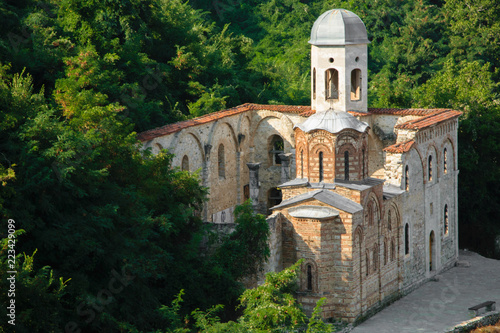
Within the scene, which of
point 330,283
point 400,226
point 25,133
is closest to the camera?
point 25,133

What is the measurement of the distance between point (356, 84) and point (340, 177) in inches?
315

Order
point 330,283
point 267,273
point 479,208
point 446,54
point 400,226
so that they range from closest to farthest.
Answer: point 267,273 → point 330,283 → point 400,226 → point 479,208 → point 446,54


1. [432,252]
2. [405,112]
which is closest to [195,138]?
[405,112]

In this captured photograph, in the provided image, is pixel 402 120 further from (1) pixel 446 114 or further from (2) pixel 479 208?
(2) pixel 479 208

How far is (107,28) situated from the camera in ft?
122

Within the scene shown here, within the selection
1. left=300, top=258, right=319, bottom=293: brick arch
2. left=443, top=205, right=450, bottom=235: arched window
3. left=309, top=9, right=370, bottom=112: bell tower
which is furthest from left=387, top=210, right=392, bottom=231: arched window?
left=309, top=9, right=370, bottom=112: bell tower

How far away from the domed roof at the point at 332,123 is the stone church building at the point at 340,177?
0.03 metres

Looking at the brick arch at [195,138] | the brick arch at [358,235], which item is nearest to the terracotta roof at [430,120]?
the brick arch at [358,235]

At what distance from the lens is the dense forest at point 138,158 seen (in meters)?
23.3

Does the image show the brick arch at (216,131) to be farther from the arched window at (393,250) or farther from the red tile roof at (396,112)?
the arched window at (393,250)

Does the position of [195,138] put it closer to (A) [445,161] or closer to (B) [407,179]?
(B) [407,179]

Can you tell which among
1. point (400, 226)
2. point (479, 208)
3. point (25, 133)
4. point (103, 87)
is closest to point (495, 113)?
point (479, 208)

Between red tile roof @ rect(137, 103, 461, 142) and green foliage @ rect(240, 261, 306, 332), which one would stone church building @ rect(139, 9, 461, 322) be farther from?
green foliage @ rect(240, 261, 306, 332)

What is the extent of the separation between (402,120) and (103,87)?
11.3 meters
